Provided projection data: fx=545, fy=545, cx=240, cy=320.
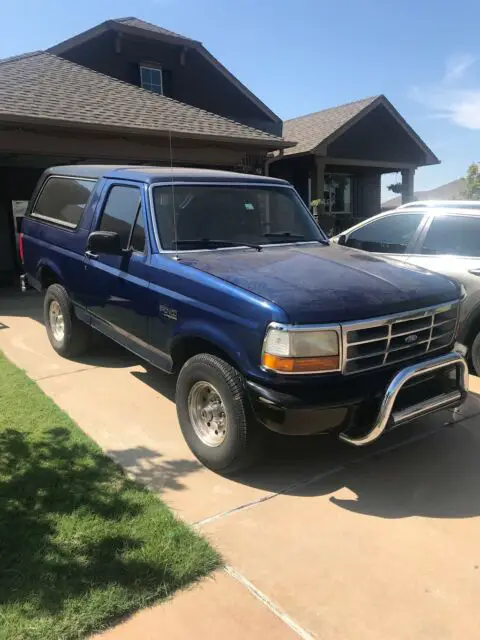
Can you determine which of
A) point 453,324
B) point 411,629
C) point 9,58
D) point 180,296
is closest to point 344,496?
point 411,629

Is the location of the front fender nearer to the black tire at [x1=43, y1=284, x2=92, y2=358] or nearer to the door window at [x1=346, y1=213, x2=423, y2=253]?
the black tire at [x1=43, y1=284, x2=92, y2=358]

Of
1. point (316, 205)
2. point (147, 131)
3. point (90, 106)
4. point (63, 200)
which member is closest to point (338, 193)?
point (316, 205)

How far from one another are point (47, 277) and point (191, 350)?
3.20 meters

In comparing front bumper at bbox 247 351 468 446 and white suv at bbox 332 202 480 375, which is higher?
white suv at bbox 332 202 480 375

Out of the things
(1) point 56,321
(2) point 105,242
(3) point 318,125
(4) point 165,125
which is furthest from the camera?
(3) point 318,125

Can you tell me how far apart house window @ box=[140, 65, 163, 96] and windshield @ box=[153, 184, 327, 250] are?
13.4m

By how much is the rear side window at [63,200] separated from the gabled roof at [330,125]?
12134mm

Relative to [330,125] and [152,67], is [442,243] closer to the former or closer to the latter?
[152,67]

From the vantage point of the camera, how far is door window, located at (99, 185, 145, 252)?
14.7ft

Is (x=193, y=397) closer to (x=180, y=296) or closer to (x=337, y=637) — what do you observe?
(x=180, y=296)

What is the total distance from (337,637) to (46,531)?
161 centimetres

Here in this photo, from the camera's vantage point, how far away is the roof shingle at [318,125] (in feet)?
58.2

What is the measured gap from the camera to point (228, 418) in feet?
11.2

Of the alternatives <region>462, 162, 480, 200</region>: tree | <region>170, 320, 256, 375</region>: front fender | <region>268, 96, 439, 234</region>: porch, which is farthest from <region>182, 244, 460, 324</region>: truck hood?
<region>462, 162, 480, 200</region>: tree
